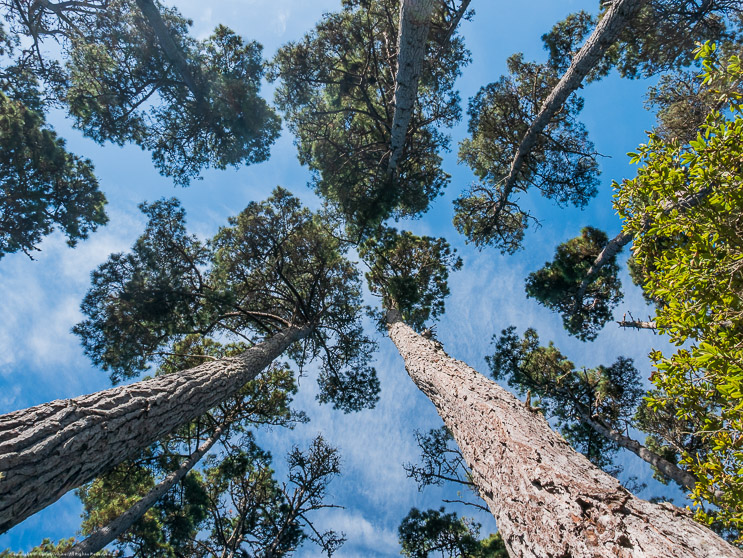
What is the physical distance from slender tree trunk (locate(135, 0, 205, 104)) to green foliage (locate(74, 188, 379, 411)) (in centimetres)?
408

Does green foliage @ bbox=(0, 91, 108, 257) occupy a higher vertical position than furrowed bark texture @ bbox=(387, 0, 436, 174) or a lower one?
lower

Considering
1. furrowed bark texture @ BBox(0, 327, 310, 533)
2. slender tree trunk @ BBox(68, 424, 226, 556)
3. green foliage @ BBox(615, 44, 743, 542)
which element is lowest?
slender tree trunk @ BBox(68, 424, 226, 556)

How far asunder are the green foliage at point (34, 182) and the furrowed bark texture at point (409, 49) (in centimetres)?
900

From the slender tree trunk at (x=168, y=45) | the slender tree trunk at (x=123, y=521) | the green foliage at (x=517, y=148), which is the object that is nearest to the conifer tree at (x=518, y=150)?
the green foliage at (x=517, y=148)

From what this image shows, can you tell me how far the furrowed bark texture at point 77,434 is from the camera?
258 centimetres

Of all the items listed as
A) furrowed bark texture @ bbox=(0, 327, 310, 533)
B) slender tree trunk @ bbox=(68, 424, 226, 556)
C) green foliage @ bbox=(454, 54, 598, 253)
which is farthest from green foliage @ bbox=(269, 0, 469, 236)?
slender tree trunk @ bbox=(68, 424, 226, 556)

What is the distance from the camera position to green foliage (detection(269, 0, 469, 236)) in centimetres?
934

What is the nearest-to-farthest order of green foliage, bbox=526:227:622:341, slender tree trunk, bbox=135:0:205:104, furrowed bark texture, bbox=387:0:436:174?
furrowed bark texture, bbox=387:0:436:174, slender tree trunk, bbox=135:0:205:104, green foliage, bbox=526:227:622:341

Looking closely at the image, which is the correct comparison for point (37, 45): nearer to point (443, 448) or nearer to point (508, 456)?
point (508, 456)

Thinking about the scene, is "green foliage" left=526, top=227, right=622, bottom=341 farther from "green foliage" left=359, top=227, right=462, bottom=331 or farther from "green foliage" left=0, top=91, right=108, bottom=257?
"green foliage" left=0, top=91, right=108, bottom=257

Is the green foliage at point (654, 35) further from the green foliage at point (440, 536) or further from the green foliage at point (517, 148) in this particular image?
the green foliage at point (440, 536)

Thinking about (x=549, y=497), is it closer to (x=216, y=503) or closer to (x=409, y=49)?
(x=409, y=49)

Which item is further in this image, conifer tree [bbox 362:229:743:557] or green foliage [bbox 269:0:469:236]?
green foliage [bbox 269:0:469:236]

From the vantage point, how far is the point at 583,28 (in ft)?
31.1
